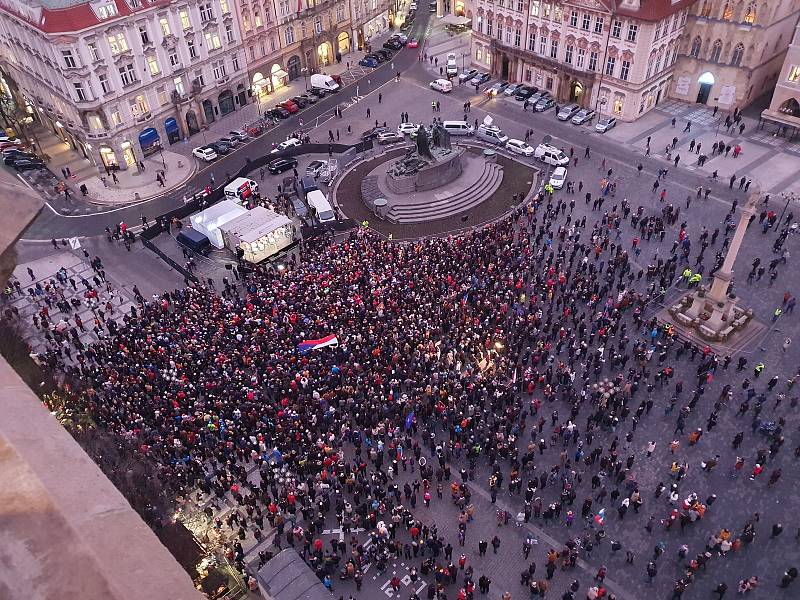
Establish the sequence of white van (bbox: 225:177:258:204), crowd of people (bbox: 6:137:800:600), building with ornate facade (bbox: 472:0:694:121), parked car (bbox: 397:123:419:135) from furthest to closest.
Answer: parked car (bbox: 397:123:419:135) < building with ornate facade (bbox: 472:0:694:121) < white van (bbox: 225:177:258:204) < crowd of people (bbox: 6:137:800:600)

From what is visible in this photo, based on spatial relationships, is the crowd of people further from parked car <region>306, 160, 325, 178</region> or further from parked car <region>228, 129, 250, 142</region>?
parked car <region>228, 129, 250, 142</region>

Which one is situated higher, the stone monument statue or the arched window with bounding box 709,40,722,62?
the arched window with bounding box 709,40,722,62

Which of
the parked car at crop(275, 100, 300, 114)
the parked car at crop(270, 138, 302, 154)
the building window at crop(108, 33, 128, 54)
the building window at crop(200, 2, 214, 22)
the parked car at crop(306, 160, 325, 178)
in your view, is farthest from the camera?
the parked car at crop(275, 100, 300, 114)

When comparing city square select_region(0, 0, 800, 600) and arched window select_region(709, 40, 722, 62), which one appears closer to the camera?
city square select_region(0, 0, 800, 600)

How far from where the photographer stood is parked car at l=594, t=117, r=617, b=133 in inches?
2835

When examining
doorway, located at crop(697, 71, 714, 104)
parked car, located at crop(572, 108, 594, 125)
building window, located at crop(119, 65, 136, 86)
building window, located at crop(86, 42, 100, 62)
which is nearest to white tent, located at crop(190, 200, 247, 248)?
building window, located at crop(119, 65, 136, 86)

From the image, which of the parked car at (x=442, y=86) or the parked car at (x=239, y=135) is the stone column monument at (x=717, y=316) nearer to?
the parked car at (x=442, y=86)

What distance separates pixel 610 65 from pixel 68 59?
55644mm

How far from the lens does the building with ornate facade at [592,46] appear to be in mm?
68750

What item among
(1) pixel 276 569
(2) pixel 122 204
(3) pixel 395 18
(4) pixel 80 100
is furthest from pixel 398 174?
(3) pixel 395 18

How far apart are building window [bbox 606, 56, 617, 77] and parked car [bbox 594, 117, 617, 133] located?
4.81m

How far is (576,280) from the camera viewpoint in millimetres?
49625

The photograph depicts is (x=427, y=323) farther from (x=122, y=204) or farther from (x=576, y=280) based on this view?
(x=122, y=204)

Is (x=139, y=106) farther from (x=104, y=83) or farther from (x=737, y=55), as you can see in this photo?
(x=737, y=55)
